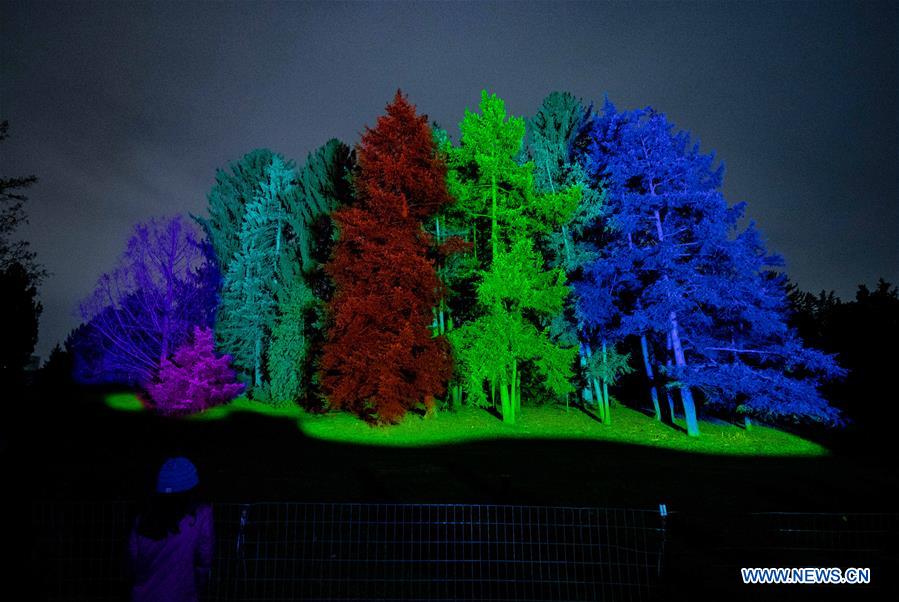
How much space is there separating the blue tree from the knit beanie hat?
826 inches

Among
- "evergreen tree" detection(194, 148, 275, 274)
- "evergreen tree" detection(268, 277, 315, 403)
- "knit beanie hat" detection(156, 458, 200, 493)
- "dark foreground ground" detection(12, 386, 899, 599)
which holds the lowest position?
"dark foreground ground" detection(12, 386, 899, 599)

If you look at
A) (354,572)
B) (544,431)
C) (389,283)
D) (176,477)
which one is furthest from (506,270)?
(176,477)

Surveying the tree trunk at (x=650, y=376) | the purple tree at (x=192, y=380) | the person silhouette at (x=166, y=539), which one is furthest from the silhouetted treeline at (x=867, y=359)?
the purple tree at (x=192, y=380)

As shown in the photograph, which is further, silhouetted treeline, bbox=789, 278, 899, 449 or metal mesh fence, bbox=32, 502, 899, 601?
silhouetted treeline, bbox=789, 278, 899, 449

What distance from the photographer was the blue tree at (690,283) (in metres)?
20.9

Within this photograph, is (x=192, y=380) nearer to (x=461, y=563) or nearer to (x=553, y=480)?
(x=553, y=480)

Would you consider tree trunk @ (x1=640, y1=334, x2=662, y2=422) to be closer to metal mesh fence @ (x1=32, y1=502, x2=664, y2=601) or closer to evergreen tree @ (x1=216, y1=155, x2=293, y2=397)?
metal mesh fence @ (x1=32, y1=502, x2=664, y2=601)

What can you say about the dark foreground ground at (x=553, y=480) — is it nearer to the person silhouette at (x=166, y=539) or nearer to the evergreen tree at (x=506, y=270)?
the person silhouette at (x=166, y=539)

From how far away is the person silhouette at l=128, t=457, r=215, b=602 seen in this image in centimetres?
329

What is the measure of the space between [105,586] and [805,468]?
18.4m

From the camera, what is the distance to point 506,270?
22.6m

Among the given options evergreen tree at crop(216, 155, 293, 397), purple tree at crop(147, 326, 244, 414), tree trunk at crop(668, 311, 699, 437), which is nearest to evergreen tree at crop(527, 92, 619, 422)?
tree trunk at crop(668, 311, 699, 437)

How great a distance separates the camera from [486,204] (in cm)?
2525

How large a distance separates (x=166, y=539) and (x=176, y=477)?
1.38 feet
